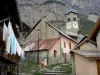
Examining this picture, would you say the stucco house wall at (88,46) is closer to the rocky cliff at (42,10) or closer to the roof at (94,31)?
the roof at (94,31)

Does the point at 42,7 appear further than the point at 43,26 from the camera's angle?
Yes

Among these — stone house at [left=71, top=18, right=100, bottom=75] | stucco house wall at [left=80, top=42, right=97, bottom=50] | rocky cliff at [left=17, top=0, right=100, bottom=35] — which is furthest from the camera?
rocky cliff at [left=17, top=0, right=100, bottom=35]

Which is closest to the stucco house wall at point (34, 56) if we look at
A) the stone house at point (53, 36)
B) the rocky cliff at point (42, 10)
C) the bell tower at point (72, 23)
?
the stone house at point (53, 36)

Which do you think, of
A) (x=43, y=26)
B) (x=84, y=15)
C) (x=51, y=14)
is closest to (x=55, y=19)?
(x=51, y=14)

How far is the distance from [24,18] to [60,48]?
36.3 m

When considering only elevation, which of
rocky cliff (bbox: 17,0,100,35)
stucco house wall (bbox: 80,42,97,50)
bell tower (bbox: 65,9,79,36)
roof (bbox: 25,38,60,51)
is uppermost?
rocky cliff (bbox: 17,0,100,35)

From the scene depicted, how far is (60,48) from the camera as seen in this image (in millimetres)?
37875

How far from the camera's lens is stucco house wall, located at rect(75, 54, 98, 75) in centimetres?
1469

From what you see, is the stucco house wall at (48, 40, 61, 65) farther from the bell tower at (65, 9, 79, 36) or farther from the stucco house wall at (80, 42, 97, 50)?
the stucco house wall at (80, 42, 97, 50)

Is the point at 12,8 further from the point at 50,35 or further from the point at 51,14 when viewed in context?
the point at 51,14

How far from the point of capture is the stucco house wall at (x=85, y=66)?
14688mm

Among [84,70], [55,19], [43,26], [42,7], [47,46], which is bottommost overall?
[84,70]

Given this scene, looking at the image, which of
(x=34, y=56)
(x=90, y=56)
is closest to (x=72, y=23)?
(x=34, y=56)

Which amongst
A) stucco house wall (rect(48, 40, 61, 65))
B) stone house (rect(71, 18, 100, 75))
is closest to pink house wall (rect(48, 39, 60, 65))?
stucco house wall (rect(48, 40, 61, 65))
